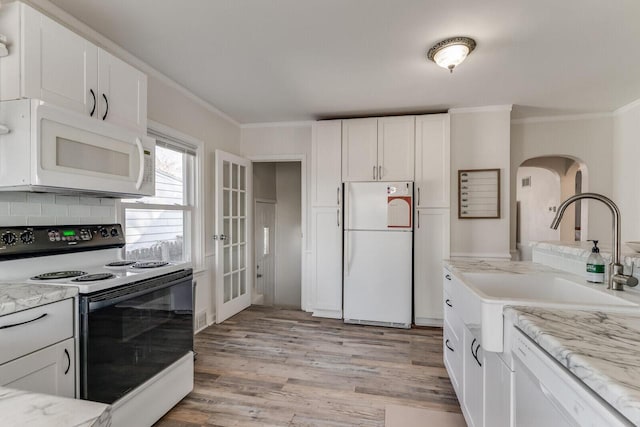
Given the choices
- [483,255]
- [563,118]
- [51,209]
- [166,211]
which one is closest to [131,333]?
[51,209]

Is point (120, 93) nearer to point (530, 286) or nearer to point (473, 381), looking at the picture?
point (473, 381)

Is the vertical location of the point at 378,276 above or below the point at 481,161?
below

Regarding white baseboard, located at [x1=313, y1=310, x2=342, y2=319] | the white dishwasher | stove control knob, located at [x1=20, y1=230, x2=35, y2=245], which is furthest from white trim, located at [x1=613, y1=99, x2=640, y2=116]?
stove control knob, located at [x1=20, y1=230, x2=35, y2=245]

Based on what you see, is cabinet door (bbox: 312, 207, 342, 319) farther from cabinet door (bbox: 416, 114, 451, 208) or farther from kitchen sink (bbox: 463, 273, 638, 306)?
kitchen sink (bbox: 463, 273, 638, 306)

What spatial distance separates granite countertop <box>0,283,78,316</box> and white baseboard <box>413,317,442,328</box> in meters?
3.20

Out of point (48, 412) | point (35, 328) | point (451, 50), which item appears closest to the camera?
point (48, 412)

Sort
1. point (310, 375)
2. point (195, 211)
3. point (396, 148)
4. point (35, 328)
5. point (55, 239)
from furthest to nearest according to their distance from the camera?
point (396, 148), point (195, 211), point (310, 375), point (55, 239), point (35, 328)

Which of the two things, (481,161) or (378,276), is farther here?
(481,161)

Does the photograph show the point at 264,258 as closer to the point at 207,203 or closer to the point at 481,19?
the point at 207,203

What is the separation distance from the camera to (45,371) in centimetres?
126

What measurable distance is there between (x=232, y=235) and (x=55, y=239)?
2084mm

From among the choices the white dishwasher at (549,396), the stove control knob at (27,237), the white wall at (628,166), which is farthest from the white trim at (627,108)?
the stove control knob at (27,237)

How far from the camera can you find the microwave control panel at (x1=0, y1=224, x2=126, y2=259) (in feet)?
5.12

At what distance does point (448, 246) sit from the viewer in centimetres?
343
